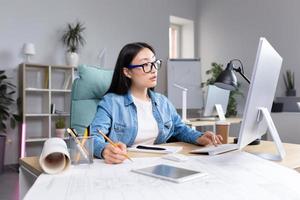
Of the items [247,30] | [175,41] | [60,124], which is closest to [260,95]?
[60,124]

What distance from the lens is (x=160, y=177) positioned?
0.85 meters

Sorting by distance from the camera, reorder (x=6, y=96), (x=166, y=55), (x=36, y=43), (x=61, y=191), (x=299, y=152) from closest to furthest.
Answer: (x=61, y=191), (x=299, y=152), (x=6, y=96), (x=36, y=43), (x=166, y=55)

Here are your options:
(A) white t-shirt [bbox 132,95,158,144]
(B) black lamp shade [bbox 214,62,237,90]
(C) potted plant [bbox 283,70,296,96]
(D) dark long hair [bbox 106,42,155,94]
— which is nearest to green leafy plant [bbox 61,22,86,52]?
(D) dark long hair [bbox 106,42,155,94]

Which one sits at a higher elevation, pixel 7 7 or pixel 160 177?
pixel 7 7

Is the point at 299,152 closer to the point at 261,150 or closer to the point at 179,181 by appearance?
the point at 261,150

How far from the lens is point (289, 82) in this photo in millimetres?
4316

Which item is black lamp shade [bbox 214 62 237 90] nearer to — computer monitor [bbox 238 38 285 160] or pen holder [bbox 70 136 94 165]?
computer monitor [bbox 238 38 285 160]

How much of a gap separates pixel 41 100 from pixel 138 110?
110 inches

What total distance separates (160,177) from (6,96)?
11.1 feet

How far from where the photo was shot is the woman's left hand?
140 cm

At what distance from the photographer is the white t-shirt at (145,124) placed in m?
1.58

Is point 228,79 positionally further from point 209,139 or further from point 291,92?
point 291,92

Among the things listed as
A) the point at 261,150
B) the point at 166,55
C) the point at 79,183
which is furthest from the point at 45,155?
the point at 166,55

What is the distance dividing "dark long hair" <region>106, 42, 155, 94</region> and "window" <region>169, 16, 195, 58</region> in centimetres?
404
